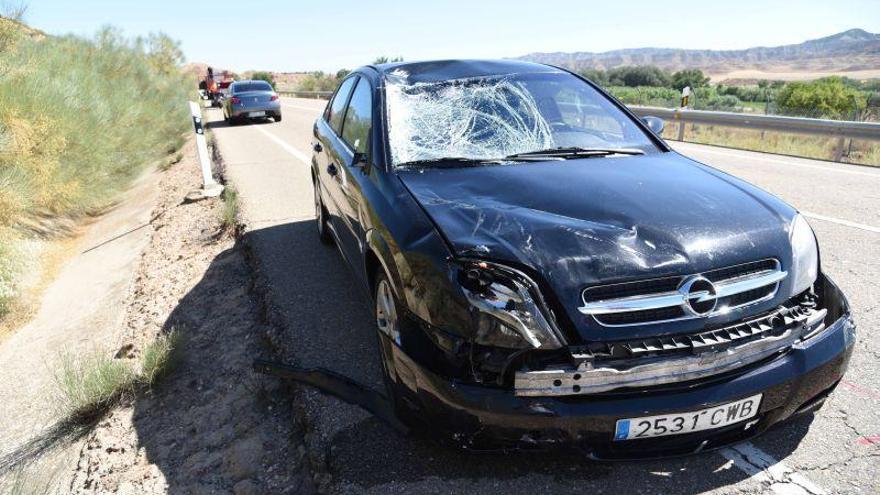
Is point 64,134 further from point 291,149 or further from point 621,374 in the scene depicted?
point 621,374

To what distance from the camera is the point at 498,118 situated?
3.59 m

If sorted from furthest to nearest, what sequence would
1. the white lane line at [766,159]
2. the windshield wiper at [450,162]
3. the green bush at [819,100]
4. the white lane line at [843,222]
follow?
1. the green bush at [819,100]
2. the white lane line at [766,159]
3. the white lane line at [843,222]
4. the windshield wiper at [450,162]

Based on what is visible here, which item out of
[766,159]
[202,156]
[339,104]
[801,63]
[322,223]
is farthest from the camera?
[801,63]

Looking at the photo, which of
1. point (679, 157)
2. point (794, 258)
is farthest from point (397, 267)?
point (679, 157)

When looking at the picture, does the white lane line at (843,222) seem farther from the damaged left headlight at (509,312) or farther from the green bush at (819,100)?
the green bush at (819,100)

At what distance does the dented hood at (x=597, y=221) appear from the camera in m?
2.19

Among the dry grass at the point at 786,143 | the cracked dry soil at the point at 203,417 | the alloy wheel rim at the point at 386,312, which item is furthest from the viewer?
the dry grass at the point at 786,143

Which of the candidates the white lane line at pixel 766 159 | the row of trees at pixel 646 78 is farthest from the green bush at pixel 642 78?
the white lane line at pixel 766 159

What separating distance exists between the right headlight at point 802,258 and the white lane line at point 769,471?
2.33 ft

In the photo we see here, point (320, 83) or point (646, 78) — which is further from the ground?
point (320, 83)

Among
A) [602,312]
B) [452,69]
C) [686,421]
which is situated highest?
[452,69]

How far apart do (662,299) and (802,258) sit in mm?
789

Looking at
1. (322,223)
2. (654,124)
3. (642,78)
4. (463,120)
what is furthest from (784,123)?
(642,78)

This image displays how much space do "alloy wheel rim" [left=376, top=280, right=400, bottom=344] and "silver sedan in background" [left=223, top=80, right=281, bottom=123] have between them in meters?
18.1
